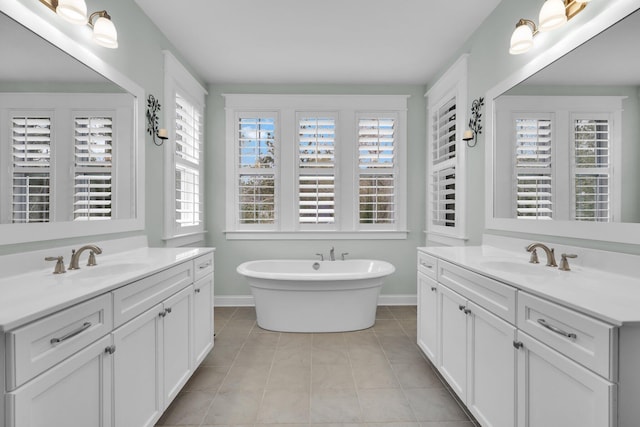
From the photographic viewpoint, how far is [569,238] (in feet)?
5.81

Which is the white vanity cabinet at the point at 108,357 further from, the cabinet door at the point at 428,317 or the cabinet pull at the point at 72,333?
the cabinet door at the point at 428,317

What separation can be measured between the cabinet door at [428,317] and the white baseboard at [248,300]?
1.43 meters

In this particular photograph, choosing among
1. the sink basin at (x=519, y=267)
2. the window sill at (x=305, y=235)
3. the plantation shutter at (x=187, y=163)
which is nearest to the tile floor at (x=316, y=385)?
the sink basin at (x=519, y=267)

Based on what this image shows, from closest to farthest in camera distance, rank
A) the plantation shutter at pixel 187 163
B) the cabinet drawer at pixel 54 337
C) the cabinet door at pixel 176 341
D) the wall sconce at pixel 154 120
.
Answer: the cabinet drawer at pixel 54 337 → the cabinet door at pixel 176 341 → the wall sconce at pixel 154 120 → the plantation shutter at pixel 187 163

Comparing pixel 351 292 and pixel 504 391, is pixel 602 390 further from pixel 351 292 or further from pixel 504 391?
pixel 351 292

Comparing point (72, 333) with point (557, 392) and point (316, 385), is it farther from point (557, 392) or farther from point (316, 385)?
point (557, 392)

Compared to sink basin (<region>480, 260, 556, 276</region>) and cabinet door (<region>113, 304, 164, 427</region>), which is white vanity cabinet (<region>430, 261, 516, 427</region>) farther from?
cabinet door (<region>113, 304, 164, 427</region>)

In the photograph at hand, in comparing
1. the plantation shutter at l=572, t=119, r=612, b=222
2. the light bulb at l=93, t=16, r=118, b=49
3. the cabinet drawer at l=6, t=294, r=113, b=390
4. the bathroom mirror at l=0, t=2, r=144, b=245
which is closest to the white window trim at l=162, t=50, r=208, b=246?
the bathroom mirror at l=0, t=2, r=144, b=245

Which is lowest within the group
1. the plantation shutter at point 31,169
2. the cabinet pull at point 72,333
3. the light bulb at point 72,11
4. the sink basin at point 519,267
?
the cabinet pull at point 72,333

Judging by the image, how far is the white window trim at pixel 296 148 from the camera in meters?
3.86

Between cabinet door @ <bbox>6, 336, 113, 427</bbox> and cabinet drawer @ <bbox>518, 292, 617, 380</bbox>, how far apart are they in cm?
167

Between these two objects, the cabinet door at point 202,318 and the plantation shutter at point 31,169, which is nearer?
the plantation shutter at point 31,169

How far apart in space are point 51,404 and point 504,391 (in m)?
1.71

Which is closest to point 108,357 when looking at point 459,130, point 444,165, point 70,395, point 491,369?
point 70,395
